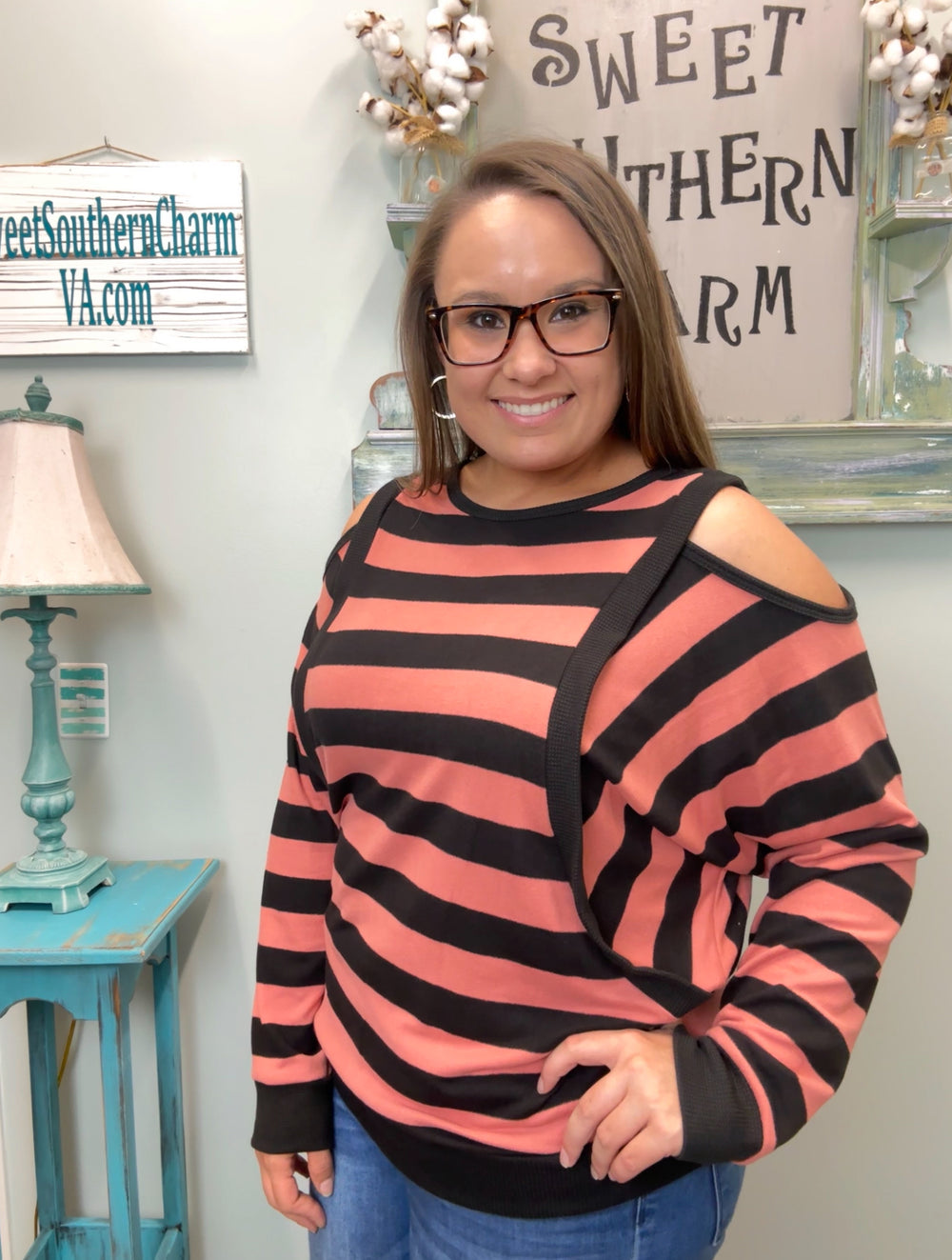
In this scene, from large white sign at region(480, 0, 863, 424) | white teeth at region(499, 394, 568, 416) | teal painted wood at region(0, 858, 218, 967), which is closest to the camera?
white teeth at region(499, 394, 568, 416)

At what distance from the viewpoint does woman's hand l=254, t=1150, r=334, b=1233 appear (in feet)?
2.56

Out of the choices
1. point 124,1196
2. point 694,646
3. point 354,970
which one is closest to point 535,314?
point 694,646

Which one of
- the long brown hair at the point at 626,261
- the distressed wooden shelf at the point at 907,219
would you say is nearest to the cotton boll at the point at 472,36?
the long brown hair at the point at 626,261

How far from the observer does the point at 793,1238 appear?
127cm

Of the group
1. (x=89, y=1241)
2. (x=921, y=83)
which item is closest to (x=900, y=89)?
(x=921, y=83)

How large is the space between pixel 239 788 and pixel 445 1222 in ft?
2.39

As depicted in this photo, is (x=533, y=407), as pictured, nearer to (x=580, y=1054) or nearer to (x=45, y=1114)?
(x=580, y=1054)

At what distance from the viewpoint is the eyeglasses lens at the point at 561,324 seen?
2.18ft

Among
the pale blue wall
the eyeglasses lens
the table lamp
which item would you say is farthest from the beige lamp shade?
the eyeglasses lens

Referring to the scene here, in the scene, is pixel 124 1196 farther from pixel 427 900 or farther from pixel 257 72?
pixel 257 72

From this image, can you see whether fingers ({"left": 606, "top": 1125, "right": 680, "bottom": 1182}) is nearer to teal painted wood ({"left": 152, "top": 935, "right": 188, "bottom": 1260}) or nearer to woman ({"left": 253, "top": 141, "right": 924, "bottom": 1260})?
woman ({"left": 253, "top": 141, "right": 924, "bottom": 1260})

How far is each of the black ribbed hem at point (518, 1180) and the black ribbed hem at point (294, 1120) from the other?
15 cm

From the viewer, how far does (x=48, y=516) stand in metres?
1.04

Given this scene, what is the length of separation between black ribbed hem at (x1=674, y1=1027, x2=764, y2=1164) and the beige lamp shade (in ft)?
2.86
